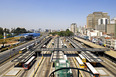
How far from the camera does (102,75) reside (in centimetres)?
2342

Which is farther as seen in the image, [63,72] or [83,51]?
[83,51]

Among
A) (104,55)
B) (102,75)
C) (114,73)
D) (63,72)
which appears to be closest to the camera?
(63,72)

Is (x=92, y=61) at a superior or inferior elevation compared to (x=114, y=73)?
superior

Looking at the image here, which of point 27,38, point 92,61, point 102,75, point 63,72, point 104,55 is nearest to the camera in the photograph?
point 63,72

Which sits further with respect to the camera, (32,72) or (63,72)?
(32,72)

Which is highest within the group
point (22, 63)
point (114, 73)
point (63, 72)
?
point (63, 72)

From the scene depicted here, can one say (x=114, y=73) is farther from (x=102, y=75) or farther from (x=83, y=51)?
(x=83, y=51)

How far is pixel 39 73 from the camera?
81.4 ft

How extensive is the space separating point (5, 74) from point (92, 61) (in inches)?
991

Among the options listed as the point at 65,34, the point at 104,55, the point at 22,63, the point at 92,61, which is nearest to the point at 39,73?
the point at 22,63

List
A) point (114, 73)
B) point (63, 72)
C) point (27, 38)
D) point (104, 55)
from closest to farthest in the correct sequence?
point (63, 72), point (114, 73), point (104, 55), point (27, 38)

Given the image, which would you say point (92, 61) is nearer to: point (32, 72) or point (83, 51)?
point (83, 51)

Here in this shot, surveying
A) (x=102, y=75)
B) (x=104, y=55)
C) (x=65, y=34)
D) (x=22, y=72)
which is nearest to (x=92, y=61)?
(x=102, y=75)

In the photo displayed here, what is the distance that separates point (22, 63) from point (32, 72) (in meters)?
5.93
